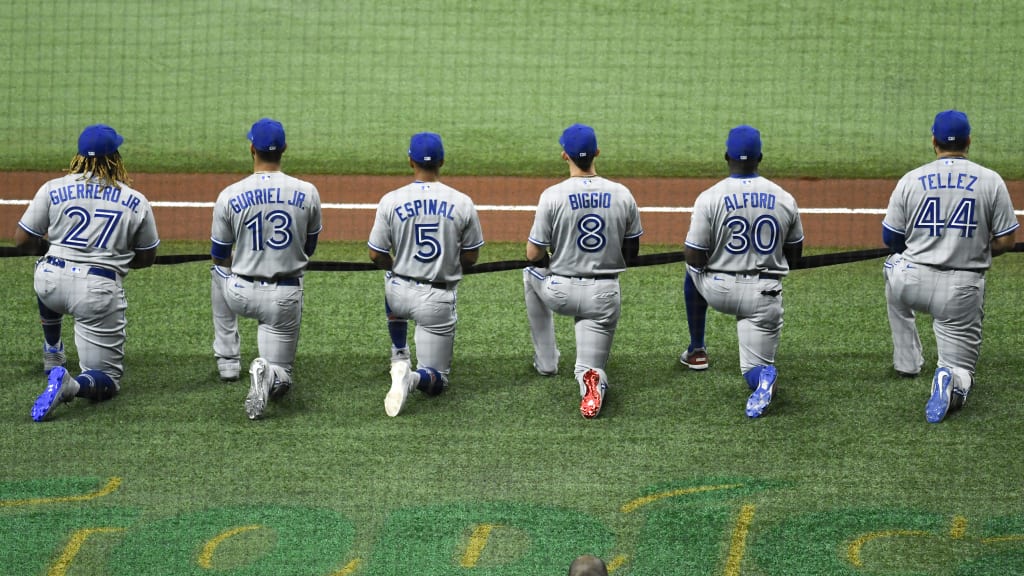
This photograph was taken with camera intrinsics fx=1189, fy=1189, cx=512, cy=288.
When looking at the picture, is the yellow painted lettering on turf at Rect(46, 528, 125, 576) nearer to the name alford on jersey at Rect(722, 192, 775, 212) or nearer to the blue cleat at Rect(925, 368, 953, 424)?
the name alford on jersey at Rect(722, 192, 775, 212)

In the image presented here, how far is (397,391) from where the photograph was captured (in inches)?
243

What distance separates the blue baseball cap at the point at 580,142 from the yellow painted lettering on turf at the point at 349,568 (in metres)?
2.47

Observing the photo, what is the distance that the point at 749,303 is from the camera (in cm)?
624

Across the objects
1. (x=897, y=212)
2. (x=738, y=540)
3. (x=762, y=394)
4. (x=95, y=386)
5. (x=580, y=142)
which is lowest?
(x=738, y=540)

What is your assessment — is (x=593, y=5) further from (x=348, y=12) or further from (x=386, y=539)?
(x=386, y=539)

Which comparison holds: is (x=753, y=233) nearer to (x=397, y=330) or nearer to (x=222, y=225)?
(x=397, y=330)

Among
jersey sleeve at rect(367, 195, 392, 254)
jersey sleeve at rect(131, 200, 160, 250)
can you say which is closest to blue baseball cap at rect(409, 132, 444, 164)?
jersey sleeve at rect(367, 195, 392, 254)

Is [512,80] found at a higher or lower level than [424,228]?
higher

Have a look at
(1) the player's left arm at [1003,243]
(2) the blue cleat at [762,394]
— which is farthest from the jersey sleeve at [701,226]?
(1) the player's left arm at [1003,243]

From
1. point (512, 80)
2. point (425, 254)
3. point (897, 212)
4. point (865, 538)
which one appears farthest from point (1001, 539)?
point (512, 80)

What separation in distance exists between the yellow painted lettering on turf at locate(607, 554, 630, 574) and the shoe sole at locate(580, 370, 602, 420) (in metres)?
1.43

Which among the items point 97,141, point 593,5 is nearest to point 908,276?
point 97,141

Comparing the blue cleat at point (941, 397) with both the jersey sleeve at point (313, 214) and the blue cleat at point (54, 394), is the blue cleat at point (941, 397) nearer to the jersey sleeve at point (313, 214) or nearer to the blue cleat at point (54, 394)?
the jersey sleeve at point (313, 214)

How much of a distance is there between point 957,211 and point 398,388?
9.90 ft
